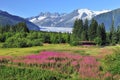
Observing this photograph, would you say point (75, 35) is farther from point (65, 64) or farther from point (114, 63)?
point (114, 63)

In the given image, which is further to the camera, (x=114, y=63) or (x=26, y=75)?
(x=114, y=63)

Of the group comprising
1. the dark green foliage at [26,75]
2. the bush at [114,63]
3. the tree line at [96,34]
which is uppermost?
the tree line at [96,34]

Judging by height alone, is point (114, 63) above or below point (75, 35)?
below

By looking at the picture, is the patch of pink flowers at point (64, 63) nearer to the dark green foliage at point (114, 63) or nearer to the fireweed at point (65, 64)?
the fireweed at point (65, 64)

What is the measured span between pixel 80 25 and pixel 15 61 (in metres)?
108

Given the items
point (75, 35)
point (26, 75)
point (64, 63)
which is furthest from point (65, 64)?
point (75, 35)

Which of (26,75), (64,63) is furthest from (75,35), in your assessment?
(26,75)

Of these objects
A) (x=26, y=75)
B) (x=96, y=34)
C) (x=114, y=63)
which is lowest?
(x=26, y=75)

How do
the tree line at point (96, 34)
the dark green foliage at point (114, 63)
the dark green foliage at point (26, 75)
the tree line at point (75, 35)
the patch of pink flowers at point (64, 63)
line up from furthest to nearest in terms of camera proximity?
the tree line at point (96, 34)
the tree line at point (75, 35)
the patch of pink flowers at point (64, 63)
the dark green foliage at point (114, 63)
the dark green foliage at point (26, 75)

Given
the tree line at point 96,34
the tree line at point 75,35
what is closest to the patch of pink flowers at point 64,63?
the tree line at point 75,35

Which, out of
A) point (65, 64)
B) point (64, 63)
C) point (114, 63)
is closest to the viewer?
point (114, 63)

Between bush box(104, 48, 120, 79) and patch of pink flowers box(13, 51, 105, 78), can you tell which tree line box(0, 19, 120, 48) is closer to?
patch of pink flowers box(13, 51, 105, 78)

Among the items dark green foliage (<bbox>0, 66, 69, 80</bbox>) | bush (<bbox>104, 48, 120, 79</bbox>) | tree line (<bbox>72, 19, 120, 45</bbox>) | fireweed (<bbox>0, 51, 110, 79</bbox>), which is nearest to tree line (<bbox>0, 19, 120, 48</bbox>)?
tree line (<bbox>72, 19, 120, 45</bbox>)

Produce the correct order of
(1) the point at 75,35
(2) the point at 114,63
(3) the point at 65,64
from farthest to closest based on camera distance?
(1) the point at 75,35, (3) the point at 65,64, (2) the point at 114,63
